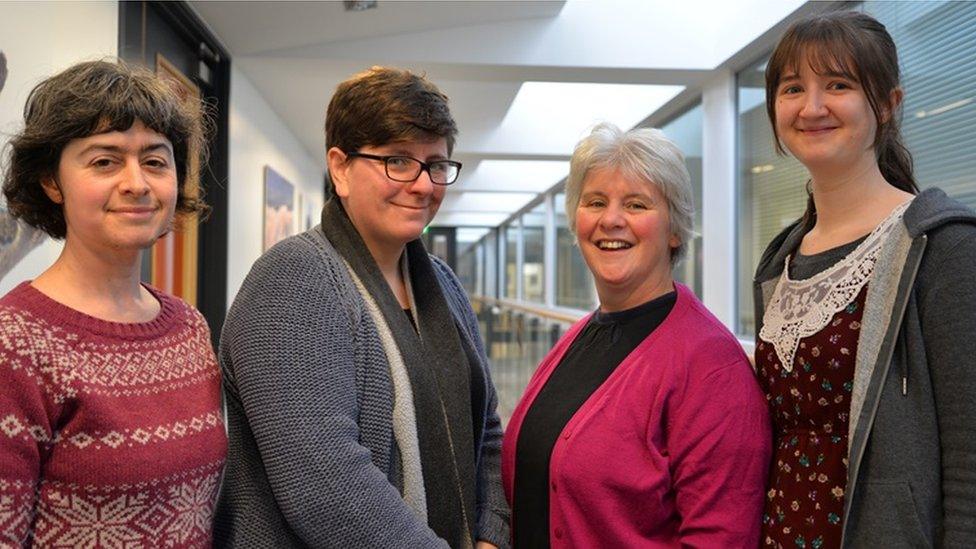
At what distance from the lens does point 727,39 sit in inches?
164

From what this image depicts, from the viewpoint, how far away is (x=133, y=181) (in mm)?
1234

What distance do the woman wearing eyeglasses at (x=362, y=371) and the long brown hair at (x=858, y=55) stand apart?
0.65m

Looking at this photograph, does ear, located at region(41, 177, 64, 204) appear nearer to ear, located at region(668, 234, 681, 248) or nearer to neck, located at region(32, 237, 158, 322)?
neck, located at region(32, 237, 158, 322)

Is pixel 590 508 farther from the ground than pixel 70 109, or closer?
closer

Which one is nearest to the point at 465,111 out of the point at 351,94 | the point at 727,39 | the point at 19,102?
the point at 727,39

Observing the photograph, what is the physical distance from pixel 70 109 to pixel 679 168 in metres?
1.09

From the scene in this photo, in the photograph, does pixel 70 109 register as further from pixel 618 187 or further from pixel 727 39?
pixel 727 39

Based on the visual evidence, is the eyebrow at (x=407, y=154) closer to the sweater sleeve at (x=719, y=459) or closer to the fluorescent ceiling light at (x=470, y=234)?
the sweater sleeve at (x=719, y=459)

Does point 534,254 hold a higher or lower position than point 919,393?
higher

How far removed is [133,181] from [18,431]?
396 millimetres

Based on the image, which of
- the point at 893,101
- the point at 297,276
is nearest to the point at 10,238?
the point at 297,276

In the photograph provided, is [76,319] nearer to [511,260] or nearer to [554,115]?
[554,115]

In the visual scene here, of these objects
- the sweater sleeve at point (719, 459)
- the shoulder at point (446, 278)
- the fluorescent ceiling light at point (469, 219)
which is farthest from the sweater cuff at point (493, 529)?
the fluorescent ceiling light at point (469, 219)

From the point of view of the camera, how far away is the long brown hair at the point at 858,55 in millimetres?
1390
